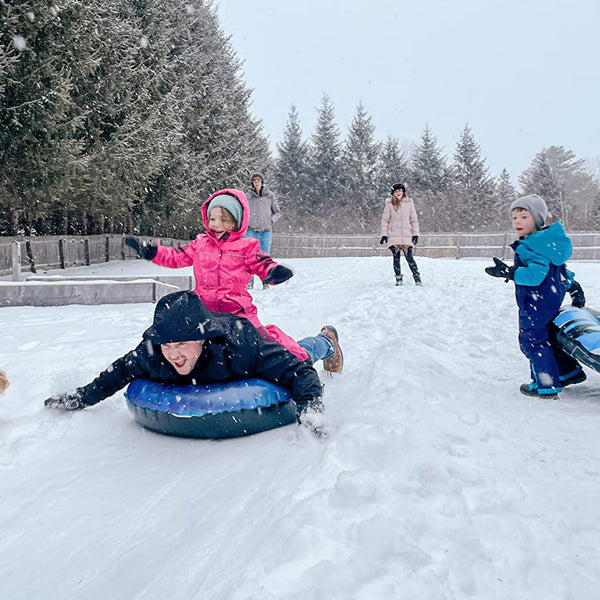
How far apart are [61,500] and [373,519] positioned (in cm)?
Answer: 137

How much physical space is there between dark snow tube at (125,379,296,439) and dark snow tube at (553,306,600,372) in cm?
179

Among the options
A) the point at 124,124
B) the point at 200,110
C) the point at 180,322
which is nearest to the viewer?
the point at 180,322

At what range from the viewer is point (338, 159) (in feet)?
121

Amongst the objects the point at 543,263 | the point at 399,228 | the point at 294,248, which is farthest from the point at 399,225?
the point at 294,248

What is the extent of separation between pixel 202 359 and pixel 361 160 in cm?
3581

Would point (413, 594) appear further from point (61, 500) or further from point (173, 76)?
point (173, 76)

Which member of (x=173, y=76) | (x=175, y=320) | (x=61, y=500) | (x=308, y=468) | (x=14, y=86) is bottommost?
(x=61, y=500)

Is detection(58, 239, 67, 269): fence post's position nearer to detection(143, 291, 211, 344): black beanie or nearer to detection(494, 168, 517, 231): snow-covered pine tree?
detection(143, 291, 211, 344): black beanie

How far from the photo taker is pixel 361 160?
3688 centimetres

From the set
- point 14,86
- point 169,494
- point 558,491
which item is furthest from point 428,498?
point 14,86

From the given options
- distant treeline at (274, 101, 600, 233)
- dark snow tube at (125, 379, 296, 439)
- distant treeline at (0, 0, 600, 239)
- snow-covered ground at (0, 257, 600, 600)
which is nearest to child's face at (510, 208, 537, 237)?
snow-covered ground at (0, 257, 600, 600)

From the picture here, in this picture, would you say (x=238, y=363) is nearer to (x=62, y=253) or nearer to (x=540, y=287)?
(x=540, y=287)

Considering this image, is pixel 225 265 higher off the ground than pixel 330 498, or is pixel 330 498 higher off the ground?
pixel 225 265

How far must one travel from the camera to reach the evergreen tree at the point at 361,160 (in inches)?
1433
